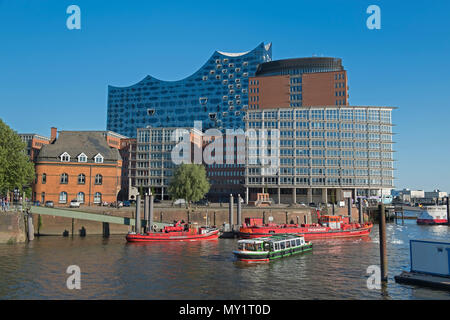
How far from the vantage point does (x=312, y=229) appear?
6681cm

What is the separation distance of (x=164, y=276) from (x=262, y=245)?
13757 millimetres

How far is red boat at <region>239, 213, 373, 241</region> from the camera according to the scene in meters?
63.7

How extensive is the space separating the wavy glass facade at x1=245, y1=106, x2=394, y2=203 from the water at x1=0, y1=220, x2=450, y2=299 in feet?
211

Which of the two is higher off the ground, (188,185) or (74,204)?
(188,185)

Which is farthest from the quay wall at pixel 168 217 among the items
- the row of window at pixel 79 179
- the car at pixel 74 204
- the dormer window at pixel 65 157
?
the dormer window at pixel 65 157

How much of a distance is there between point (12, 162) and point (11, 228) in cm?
1354

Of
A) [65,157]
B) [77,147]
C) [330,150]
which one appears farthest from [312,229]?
[330,150]

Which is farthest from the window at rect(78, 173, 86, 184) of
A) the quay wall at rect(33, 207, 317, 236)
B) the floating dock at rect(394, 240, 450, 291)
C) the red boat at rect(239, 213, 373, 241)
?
the floating dock at rect(394, 240, 450, 291)

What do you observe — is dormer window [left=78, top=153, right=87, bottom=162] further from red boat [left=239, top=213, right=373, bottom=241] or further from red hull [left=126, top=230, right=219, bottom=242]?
red boat [left=239, top=213, right=373, bottom=241]

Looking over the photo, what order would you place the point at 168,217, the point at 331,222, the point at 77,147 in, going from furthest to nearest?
the point at 77,147, the point at 168,217, the point at 331,222

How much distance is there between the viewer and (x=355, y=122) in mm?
119312

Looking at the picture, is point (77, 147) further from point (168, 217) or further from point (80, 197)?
point (168, 217)
